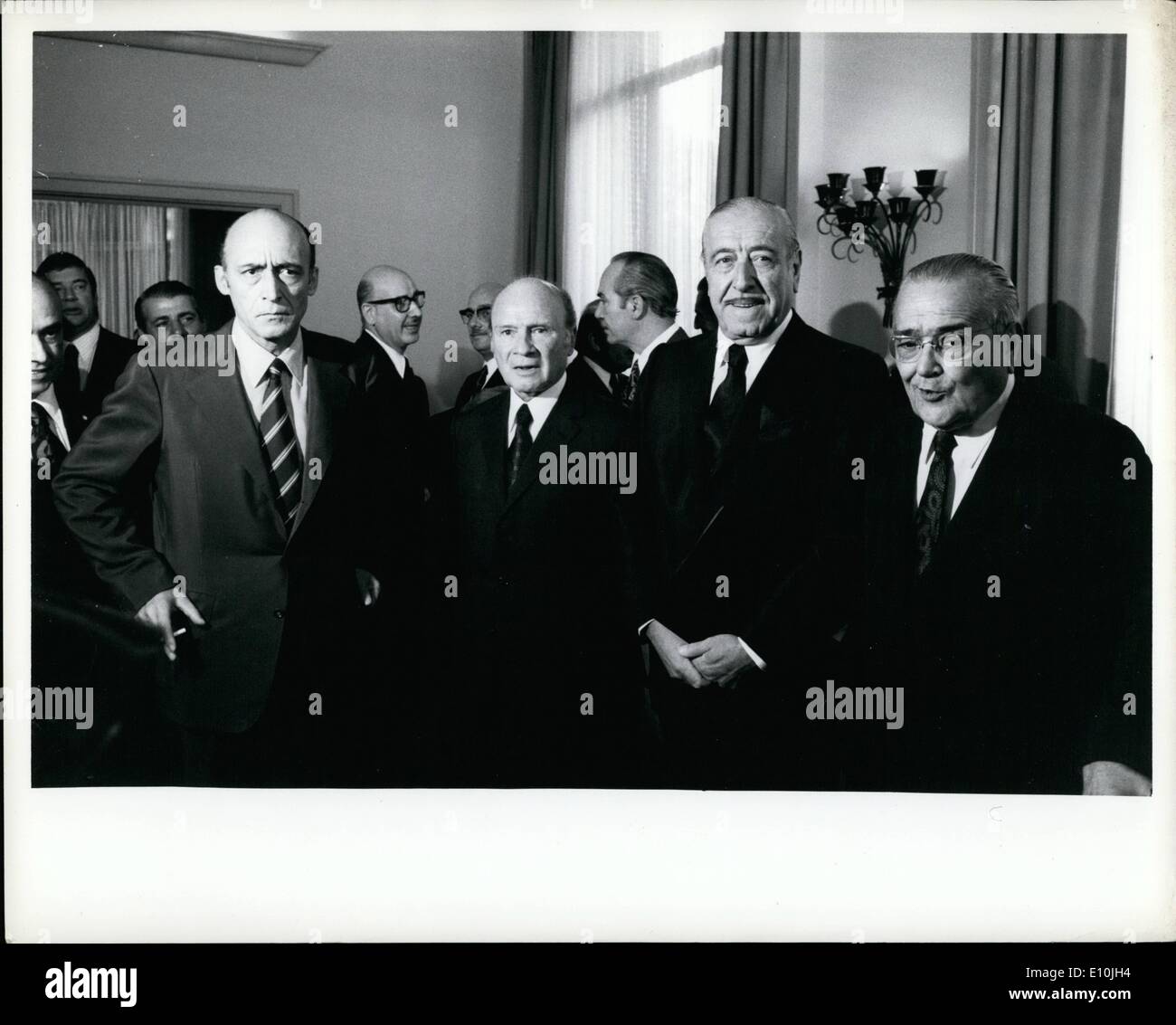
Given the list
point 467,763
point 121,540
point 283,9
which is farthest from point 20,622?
point 283,9

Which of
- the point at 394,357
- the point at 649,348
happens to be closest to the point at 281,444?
the point at 394,357

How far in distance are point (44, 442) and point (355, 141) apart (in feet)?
3.66

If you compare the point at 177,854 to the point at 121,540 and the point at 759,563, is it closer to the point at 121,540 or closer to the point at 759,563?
the point at 121,540

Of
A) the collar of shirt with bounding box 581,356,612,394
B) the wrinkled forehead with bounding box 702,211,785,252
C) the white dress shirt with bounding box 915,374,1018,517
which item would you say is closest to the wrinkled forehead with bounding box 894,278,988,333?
the white dress shirt with bounding box 915,374,1018,517

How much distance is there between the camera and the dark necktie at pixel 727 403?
298cm

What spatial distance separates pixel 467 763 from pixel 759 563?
0.91 m

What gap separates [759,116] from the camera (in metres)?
2.99

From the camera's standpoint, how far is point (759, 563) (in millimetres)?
2984

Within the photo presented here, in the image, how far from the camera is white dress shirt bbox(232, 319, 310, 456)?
9.89 feet

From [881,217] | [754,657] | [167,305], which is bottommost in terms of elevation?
[754,657]

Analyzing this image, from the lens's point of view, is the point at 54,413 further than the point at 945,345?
Yes

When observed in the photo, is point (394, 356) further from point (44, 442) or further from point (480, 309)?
point (44, 442)

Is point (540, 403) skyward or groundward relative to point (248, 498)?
skyward
